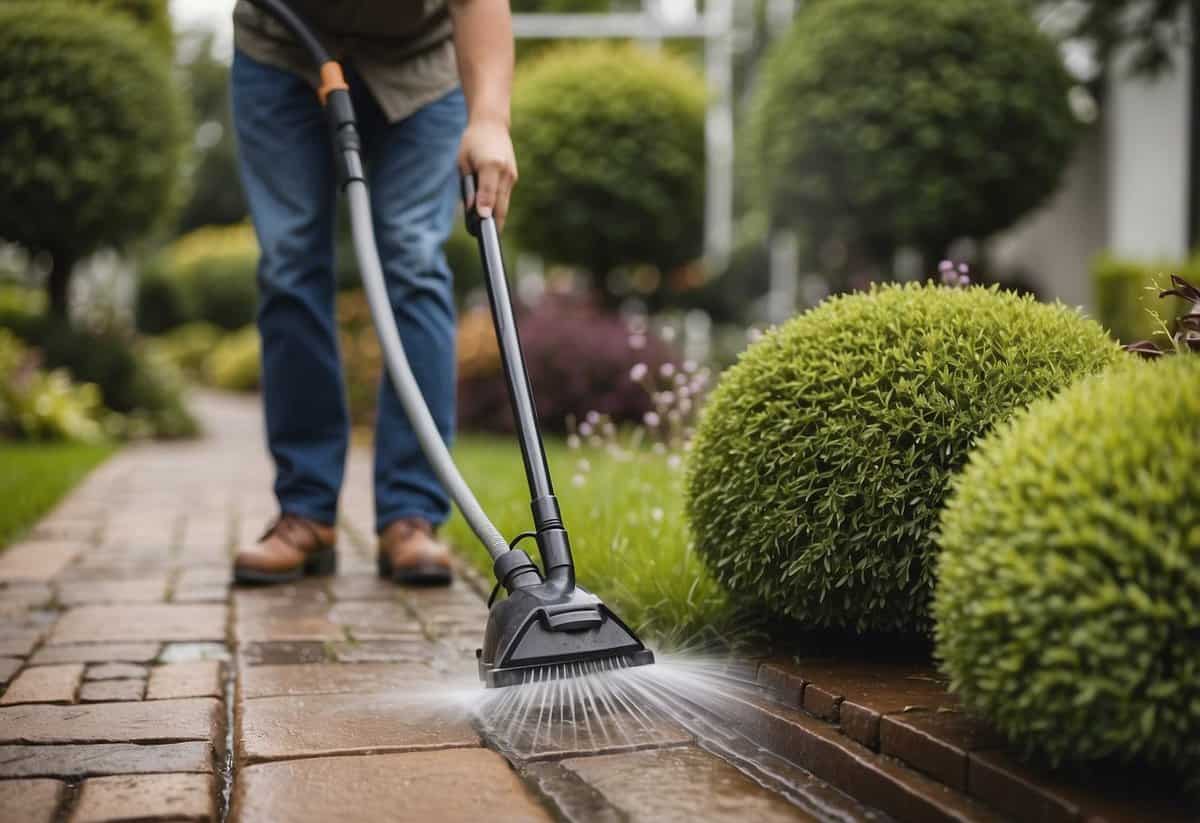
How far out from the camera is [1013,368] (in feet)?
6.31

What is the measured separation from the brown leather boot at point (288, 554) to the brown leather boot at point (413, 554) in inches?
5.8

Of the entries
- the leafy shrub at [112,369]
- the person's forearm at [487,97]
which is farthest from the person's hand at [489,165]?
the leafy shrub at [112,369]

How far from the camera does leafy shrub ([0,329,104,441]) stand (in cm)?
644

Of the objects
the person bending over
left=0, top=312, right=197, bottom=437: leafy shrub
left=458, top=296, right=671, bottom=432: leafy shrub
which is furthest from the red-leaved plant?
left=0, top=312, right=197, bottom=437: leafy shrub

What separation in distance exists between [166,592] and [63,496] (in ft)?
6.27

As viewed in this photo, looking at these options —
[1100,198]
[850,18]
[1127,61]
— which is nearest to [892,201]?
[850,18]

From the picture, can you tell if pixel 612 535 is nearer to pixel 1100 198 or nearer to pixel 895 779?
pixel 895 779

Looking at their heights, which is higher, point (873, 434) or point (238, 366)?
point (238, 366)

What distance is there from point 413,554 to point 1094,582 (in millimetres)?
1840

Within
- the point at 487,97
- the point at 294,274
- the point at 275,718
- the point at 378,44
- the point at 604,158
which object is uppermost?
the point at 604,158

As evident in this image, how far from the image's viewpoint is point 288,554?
9.63 ft

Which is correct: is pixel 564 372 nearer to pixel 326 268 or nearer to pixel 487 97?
pixel 326 268

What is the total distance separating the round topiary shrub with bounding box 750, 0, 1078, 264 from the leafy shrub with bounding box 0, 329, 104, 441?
3.95m

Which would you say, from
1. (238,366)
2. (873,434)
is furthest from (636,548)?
(238,366)
